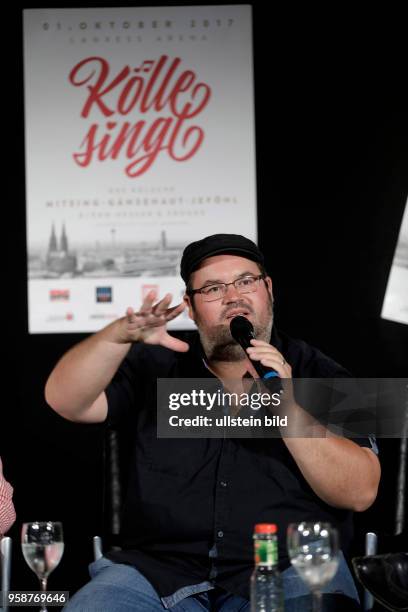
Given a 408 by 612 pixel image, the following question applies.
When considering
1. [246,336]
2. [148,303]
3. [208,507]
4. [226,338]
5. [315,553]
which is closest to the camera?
[315,553]

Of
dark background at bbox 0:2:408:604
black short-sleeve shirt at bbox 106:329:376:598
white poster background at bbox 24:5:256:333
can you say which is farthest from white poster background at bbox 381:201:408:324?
black short-sleeve shirt at bbox 106:329:376:598

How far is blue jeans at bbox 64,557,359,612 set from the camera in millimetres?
1829

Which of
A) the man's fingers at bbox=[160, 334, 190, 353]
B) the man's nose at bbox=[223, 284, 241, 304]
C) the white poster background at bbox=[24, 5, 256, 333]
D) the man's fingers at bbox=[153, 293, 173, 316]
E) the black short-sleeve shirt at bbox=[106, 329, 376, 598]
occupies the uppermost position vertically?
the white poster background at bbox=[24, 5, 256, 333]

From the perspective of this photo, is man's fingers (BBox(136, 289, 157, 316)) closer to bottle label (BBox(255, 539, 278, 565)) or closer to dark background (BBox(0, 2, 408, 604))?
bottle label (BBox(255, 539, 278, 565))

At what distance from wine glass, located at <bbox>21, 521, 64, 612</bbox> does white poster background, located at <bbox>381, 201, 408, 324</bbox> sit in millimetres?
2223

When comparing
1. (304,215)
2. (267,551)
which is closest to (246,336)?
(267,551)

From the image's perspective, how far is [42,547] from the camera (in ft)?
5.14

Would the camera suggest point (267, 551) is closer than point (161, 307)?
Yes

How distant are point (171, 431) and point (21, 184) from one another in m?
1.68

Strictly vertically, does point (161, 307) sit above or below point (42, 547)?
above

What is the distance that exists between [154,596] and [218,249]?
2.84 feet

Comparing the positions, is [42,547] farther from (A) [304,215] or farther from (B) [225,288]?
(A) [304,215]

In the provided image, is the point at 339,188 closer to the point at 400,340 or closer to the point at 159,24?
the point at 400,340

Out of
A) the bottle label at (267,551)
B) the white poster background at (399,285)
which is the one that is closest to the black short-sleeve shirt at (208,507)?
the bottle label at (267,551)
